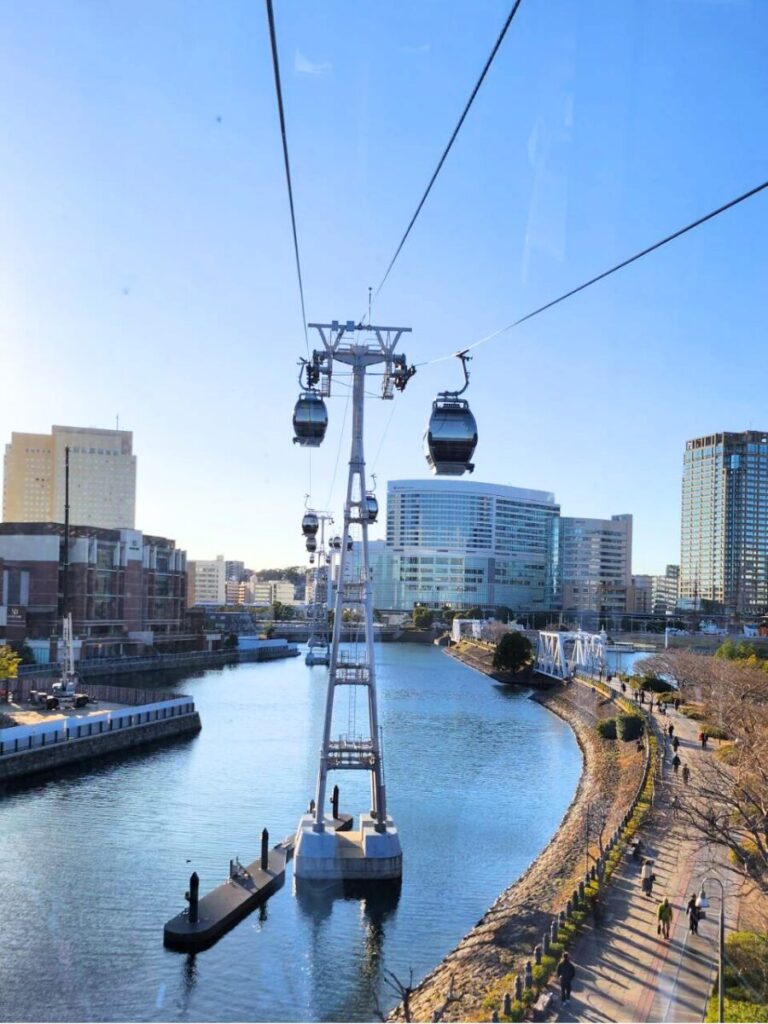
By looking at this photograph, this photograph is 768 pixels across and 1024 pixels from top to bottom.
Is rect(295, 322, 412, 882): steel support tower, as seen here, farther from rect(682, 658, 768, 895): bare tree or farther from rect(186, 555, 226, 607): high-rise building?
rect(186, 555, 226, 607): high-rise building

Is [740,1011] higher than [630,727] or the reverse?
higher

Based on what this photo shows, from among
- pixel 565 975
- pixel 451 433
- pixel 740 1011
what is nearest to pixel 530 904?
pixel 565 975

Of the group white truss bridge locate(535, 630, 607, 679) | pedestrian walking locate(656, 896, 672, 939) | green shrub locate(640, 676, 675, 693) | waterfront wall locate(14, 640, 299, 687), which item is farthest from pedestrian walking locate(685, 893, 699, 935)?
white truss bridge locate(535, 630, 607, 679)

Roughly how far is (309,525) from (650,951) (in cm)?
599

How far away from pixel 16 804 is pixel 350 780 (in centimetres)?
420

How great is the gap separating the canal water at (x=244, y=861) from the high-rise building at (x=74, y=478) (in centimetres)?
3657

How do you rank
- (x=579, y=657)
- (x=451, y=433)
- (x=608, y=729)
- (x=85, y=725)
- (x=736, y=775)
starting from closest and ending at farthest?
(x=451, y=433)
(x=736, y=775)
(x=85, y=725)
(x=608, y=729)
(x=579, y=657)

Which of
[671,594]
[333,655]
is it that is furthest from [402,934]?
[671,594]

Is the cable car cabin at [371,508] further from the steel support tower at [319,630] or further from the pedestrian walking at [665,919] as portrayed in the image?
the steel support tower at [319,630]

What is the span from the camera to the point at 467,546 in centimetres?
5894

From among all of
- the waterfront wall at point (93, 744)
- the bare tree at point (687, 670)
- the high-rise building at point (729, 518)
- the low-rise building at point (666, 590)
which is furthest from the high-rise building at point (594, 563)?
the waterfront wall at point (93, 744)

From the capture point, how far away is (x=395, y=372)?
672 centimetres

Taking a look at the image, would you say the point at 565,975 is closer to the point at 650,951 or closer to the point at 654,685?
the point at 650,951

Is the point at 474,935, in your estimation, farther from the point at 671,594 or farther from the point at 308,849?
the point at 671,594
